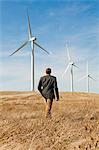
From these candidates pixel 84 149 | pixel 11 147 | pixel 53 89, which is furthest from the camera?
pixel 53 89

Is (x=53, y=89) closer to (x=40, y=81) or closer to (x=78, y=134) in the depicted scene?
(x=40, y=81)

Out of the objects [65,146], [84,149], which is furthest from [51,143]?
[84,149]

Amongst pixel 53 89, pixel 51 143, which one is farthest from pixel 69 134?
pixel 53 89

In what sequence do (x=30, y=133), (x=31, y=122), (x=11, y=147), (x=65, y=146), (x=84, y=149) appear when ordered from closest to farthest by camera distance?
(x=84, y=149) → (x=65, y=146) → (x=11, y=147) → (x=30, y=133) → (x=31, y=122)

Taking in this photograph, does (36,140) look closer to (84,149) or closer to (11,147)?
(11,147)

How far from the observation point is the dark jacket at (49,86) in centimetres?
1427

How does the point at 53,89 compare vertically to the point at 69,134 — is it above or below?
above

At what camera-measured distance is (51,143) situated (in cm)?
952

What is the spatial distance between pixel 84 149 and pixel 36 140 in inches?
68.1

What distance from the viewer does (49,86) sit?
564 inches

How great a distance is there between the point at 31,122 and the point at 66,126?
1.69 metres

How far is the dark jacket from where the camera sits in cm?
1427

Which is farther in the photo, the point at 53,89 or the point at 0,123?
the point at 53,89

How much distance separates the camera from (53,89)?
14.4 m
